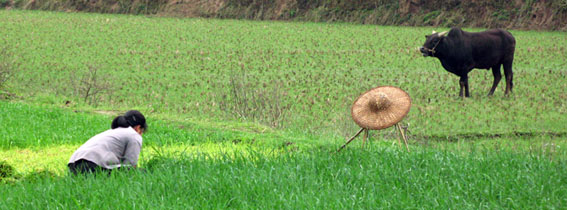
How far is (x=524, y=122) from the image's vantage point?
12.2 meters

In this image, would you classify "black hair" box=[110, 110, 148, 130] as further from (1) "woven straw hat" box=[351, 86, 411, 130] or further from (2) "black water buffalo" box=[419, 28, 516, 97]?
(2) "black water buffalo" box=[419, 28, 516, 97]

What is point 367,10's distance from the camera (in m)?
36.8

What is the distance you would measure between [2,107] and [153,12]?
29.8m

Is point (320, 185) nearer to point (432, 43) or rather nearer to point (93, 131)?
point (93, 131)

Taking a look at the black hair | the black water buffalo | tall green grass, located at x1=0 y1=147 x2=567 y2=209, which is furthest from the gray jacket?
the black water buffalo

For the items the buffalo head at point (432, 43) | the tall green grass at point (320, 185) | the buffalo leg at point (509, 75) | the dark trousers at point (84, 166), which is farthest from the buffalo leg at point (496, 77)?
the dark trousers at point (84, 166)

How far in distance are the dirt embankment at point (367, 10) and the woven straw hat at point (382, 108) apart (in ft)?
85.3

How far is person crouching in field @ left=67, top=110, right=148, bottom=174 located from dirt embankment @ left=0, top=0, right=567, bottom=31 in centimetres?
2778

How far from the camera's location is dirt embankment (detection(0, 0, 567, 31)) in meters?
32.4

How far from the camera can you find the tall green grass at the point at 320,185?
19.6ft

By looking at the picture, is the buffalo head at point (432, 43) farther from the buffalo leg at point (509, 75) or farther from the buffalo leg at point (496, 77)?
the buffalo leg at point (509, 75)

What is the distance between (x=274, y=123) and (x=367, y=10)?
25606mm

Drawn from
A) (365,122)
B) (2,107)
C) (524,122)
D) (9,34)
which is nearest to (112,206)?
(365,122)

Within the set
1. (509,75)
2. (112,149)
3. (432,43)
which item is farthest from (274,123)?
(509,75)
